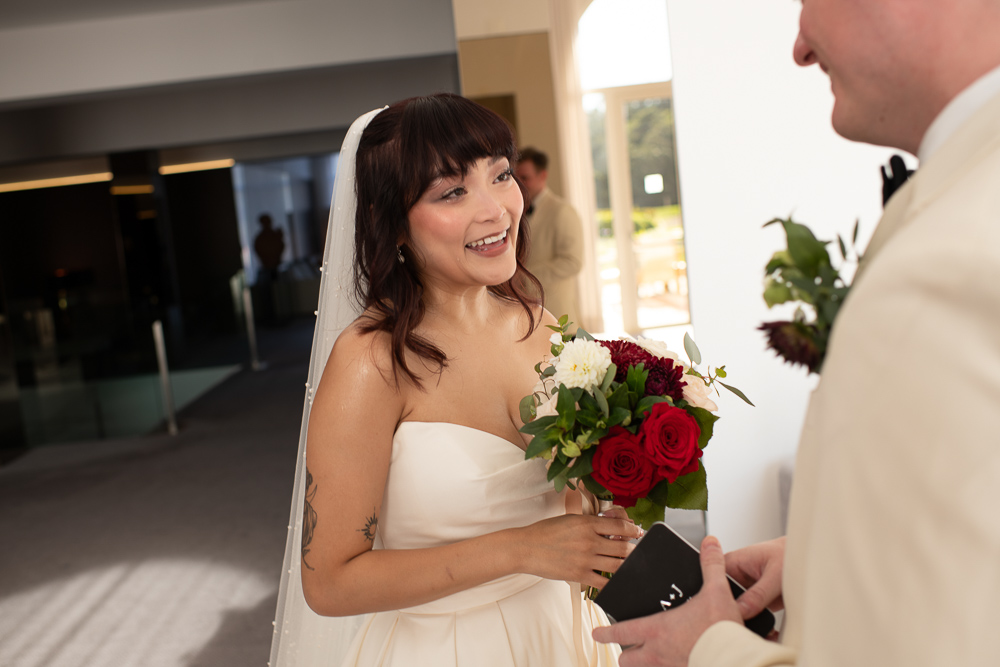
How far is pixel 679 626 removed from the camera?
0.91 metres

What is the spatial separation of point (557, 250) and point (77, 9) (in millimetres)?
4469

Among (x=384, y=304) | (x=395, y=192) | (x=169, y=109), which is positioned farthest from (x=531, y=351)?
(x=169, y=109)

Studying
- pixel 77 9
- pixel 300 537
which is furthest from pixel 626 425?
pixel 77 9

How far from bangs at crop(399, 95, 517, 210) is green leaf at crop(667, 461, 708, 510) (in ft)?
2.38

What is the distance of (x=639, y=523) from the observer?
1.27m

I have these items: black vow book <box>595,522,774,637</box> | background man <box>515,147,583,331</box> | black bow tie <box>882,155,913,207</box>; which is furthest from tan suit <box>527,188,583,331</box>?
black bow tie <box>882,155,913,207</box>

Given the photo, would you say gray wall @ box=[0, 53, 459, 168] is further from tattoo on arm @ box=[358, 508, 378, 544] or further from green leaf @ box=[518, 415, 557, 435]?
green leaf @ box=[518, 415, 557, 435]

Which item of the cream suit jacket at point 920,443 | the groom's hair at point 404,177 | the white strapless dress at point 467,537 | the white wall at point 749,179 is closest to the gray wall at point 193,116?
the white wall at point 749,179

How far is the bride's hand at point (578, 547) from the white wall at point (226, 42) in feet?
16.9

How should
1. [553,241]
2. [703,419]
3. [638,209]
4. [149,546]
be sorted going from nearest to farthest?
[703,419], [638,209], [553,241], [149,546]

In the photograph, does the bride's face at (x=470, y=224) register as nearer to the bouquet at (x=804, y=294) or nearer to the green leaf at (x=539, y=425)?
the green leaf at (x=539, y=425)

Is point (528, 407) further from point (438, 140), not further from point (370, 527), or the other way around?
point (438, 140)

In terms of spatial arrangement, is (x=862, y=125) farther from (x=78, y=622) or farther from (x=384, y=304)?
(x=78, y=622)

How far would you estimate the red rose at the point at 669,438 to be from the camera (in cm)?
112
